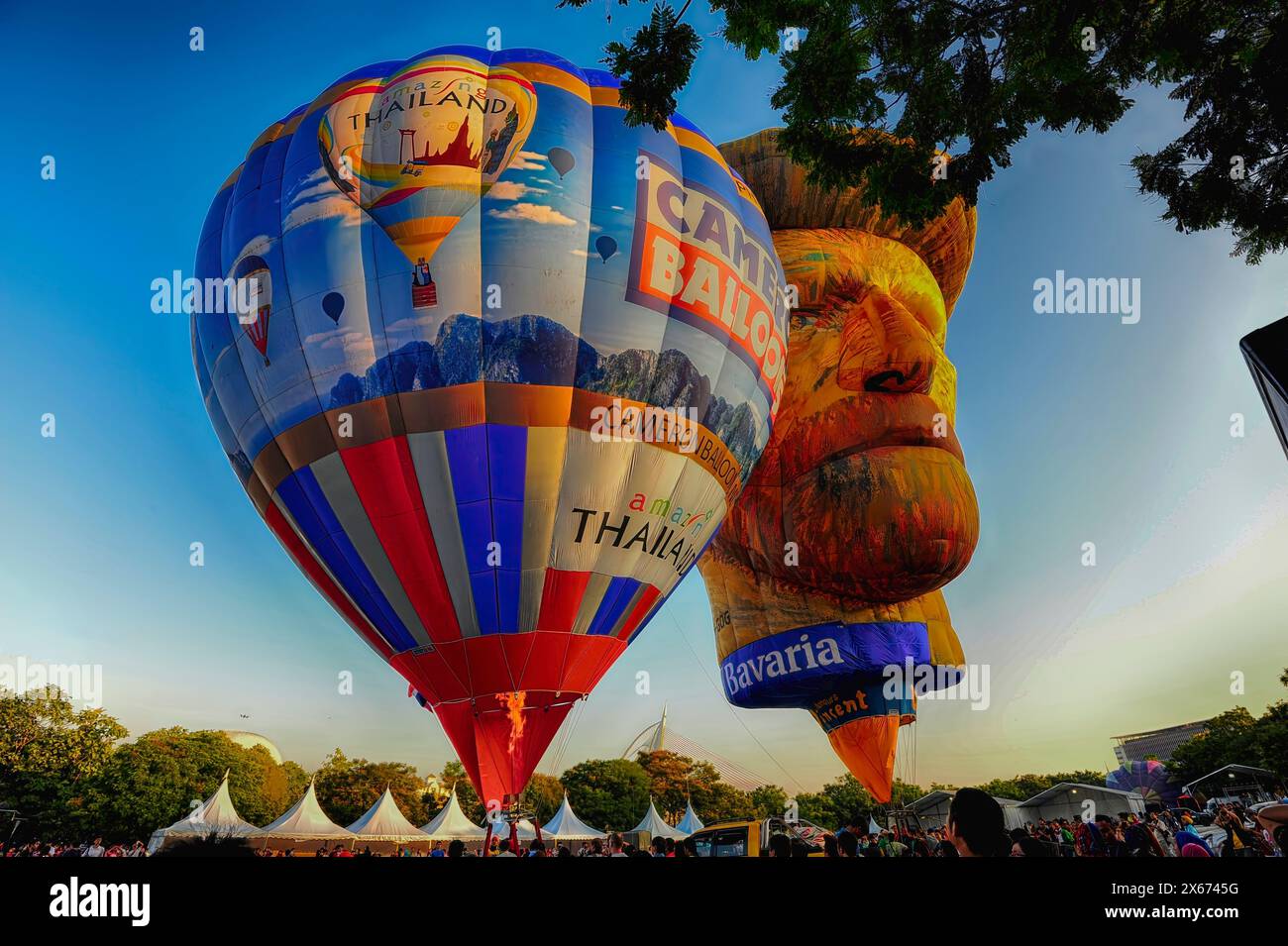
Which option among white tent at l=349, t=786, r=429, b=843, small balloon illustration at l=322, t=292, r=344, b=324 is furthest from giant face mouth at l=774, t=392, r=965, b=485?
white tent at l=349, t=786, r=429, b=843

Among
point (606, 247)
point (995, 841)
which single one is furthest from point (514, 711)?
point (995, 841)

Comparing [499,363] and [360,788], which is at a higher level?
[499,363]

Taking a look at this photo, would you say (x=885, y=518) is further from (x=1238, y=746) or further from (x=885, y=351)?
(x=1238, y=746)

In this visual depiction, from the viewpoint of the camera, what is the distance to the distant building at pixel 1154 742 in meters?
88.4

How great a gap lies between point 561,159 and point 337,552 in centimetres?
547

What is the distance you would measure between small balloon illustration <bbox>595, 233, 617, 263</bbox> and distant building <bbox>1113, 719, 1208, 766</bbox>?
101485 millimetres

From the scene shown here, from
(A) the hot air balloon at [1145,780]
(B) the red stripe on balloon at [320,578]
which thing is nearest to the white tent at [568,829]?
(B) the red stripe on balloon at [320,578]

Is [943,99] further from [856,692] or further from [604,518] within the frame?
[856,692]

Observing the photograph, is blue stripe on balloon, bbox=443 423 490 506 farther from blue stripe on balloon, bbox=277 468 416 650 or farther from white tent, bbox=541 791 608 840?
white tent, bbox=541 791 608 840

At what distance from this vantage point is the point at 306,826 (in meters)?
27.1

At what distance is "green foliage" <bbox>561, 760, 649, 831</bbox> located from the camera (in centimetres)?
4925

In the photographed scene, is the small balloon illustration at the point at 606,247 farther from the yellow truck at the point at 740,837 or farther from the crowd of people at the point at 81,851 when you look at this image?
the crowd of people at the point at 81,851

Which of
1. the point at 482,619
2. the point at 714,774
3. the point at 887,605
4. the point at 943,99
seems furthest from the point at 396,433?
the point at 714,774

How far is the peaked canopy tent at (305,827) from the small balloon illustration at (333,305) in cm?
2353
